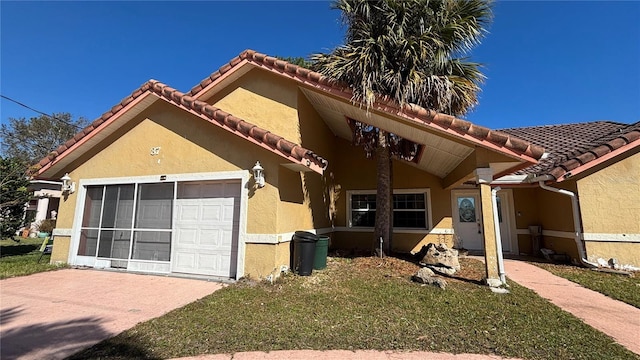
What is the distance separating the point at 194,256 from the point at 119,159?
14.1 ft

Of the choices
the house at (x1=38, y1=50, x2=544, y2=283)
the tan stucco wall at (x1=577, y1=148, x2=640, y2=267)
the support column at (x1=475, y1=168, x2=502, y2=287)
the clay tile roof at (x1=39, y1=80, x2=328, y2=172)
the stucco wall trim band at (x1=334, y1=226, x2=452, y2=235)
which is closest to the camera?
the support column at (x1=475, y1=168, x2=502, y2=287)

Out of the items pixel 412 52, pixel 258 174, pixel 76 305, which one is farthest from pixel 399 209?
pixel 76 305

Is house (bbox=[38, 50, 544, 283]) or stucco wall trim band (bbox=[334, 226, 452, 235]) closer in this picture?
house (bbox=[38, 50, 544, 283])

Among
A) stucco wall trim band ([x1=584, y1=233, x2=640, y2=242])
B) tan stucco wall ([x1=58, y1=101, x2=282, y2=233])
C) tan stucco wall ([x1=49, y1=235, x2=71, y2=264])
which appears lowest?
tan stucco wall ([x1=49, y1=235, x2=71, y2=264])

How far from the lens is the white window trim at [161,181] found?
7.41 m

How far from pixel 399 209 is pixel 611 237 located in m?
6.49

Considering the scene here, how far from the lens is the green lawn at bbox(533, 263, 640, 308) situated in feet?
21.3

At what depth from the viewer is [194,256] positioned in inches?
313

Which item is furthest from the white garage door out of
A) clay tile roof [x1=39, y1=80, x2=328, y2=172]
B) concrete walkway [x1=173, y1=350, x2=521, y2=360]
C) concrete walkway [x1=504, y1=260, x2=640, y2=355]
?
concrete walkway [x1=504, y1=260, x2=640, y2=355]

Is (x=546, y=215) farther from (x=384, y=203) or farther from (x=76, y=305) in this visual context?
(x=76, y=305)

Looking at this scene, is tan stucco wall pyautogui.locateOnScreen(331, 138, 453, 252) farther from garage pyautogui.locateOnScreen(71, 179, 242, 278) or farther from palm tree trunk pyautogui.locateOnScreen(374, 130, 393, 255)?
garage pyautogui.locateOnScreen(71, 179, 242, 278)

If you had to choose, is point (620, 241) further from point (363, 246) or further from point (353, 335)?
point (353, 335)

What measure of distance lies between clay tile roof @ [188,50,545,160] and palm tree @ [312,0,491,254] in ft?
0.98

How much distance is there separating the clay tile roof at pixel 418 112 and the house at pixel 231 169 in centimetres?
3
